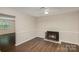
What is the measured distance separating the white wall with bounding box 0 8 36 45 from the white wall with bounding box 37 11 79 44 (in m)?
0.14

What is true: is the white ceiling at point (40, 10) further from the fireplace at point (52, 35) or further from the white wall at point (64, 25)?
the fireplace at point (52, 35)

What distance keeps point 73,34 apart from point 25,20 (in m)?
0.81

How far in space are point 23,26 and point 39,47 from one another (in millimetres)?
441

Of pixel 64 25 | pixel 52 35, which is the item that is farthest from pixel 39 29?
pixel 64 25

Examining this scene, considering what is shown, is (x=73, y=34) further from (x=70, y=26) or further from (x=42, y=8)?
(x=42, y=8)

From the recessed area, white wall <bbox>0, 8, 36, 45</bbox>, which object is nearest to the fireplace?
the recessed area

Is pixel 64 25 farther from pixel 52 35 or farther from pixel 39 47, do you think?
pixel 39 47

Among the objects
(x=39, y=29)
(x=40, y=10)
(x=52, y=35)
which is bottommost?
(x=52, y=35)

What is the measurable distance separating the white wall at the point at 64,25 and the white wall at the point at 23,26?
138 mm

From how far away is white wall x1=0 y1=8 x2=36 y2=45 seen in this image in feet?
4.09

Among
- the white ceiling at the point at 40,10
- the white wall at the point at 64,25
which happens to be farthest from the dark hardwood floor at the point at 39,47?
the white ceiling at the point at 40,10

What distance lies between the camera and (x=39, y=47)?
1312mm

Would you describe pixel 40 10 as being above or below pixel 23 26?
above

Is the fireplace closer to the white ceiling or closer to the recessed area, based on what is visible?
the recessed area
